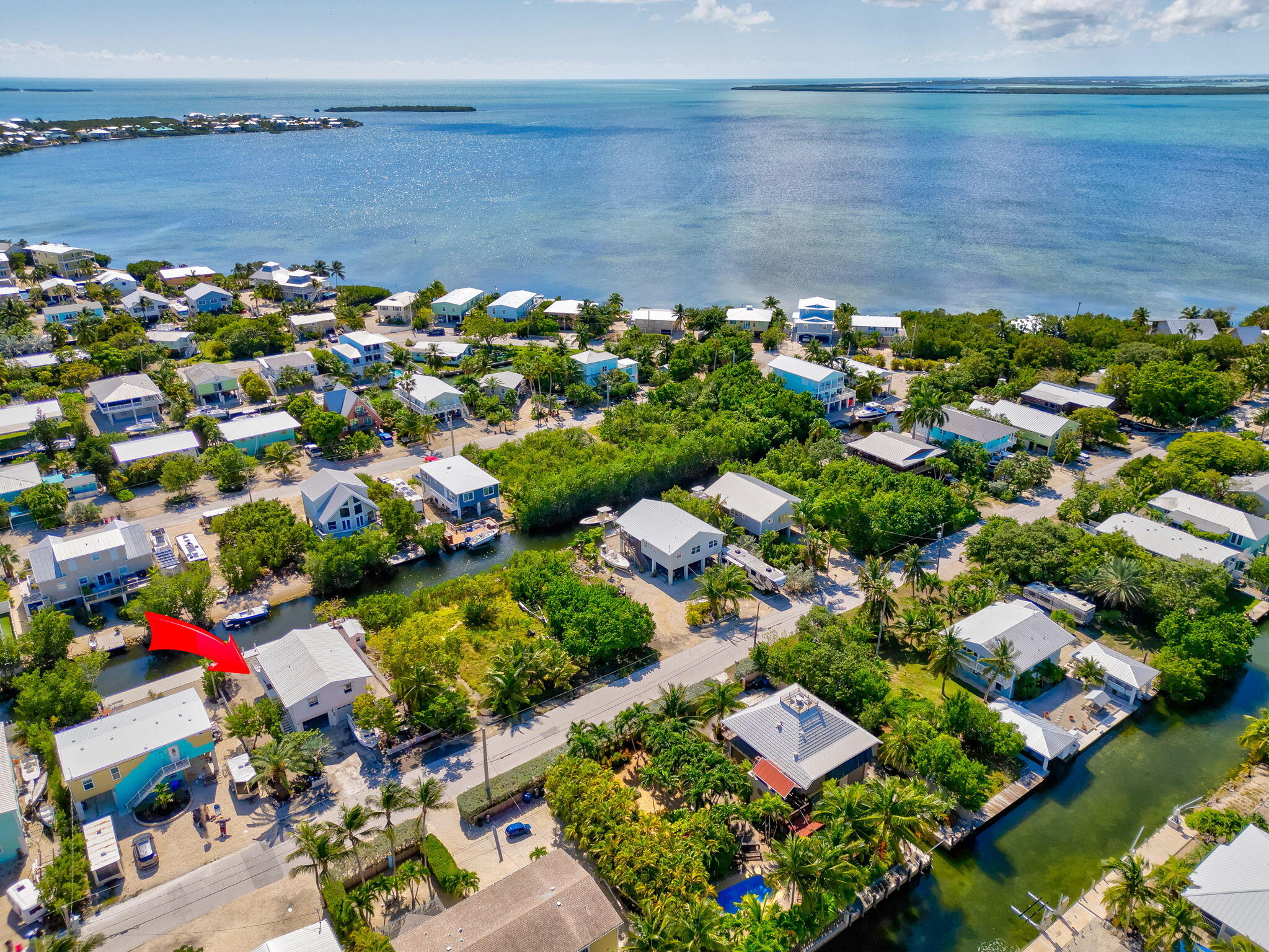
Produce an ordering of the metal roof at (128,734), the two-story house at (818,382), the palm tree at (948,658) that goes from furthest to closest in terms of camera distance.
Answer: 1. the two-story house at (818,382)
2. the palm tree at (948,658)
3. the metal roof at (128,734)

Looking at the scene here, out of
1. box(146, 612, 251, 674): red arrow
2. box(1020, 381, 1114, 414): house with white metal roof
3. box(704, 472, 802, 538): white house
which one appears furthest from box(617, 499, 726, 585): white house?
box(1020, 381, 1114, 414): house with white metal roof

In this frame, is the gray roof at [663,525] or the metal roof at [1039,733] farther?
the gray roof at [663,525]

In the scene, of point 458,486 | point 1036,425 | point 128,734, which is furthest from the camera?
point 1036,425

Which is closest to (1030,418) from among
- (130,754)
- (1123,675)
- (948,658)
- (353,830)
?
(1123,675)

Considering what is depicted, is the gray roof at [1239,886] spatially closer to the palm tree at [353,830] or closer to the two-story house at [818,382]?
the palm tree at [353,830]

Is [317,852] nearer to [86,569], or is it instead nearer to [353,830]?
[353,830]

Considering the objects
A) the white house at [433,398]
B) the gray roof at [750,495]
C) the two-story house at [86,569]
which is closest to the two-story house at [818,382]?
the gray roof at [750,495]

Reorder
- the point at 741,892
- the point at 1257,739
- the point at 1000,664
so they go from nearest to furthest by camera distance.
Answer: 1. the point at 741,892
2. the point at 1257,739
3. the point at 1000,664

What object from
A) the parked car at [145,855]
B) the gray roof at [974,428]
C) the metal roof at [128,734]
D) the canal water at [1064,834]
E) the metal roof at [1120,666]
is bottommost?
the canal water at [1064,834]
